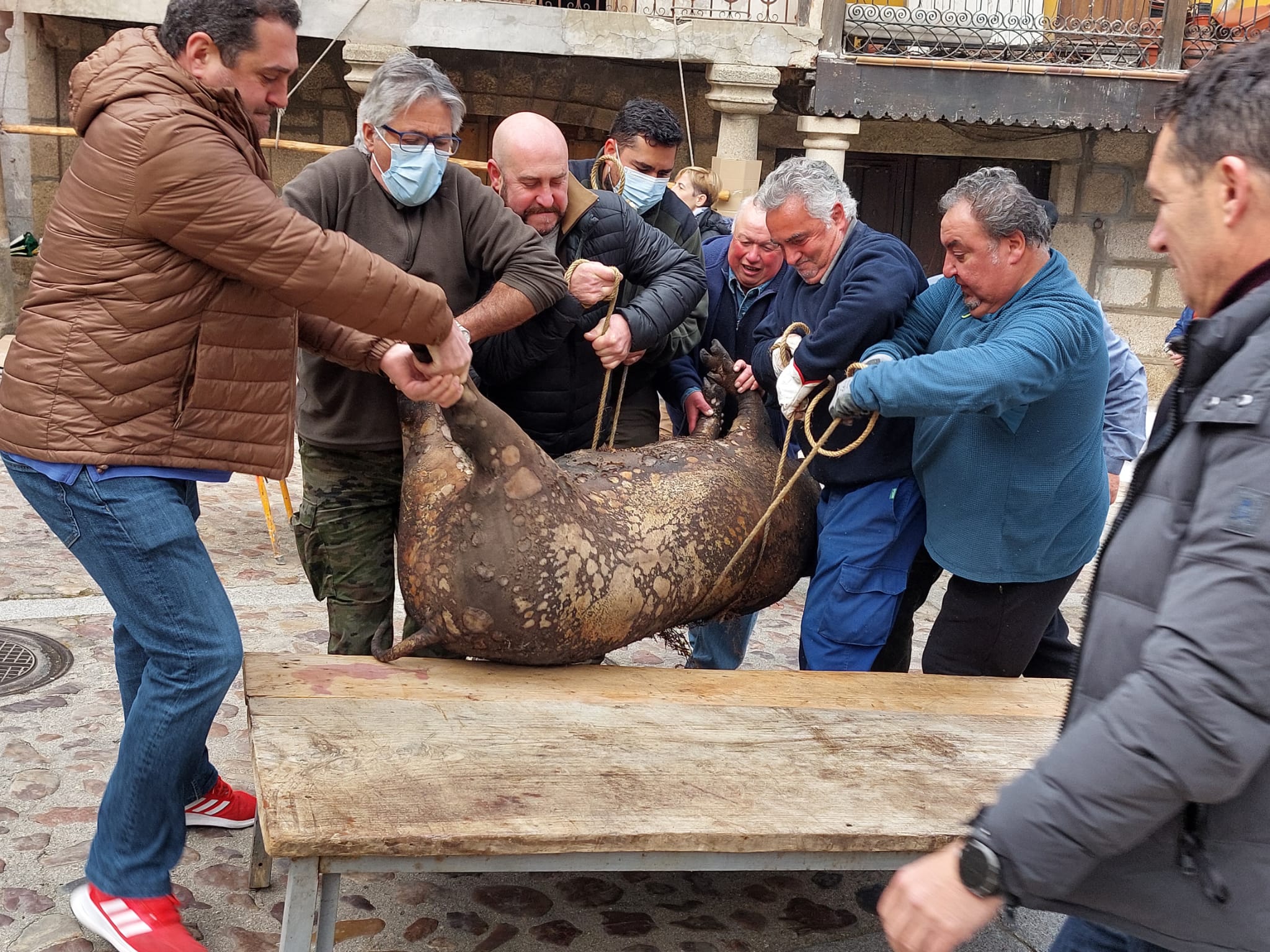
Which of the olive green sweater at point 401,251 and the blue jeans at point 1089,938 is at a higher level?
the olive green sweater at point 401,251

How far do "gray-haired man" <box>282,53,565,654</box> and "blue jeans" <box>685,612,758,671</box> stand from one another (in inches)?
48.7

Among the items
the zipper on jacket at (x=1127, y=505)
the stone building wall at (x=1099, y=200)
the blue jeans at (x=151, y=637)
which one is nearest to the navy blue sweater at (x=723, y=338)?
the blue jeans at (x=151, y=637)

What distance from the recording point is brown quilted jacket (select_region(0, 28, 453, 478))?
2182 mm

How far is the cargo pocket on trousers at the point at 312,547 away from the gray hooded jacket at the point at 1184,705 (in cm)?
227

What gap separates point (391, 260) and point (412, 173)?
0.23m

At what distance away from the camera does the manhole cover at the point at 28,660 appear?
3969 millimetres

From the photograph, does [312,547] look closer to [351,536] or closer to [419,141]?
[351,536]

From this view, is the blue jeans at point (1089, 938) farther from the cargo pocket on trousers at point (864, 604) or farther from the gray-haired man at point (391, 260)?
the gray-haired man at point (391, 260)

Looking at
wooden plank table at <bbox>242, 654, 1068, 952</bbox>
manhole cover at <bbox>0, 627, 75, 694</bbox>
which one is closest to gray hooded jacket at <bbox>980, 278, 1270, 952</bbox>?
wooden plank table at <bbox>242, 654, 1068, 952</bbox>

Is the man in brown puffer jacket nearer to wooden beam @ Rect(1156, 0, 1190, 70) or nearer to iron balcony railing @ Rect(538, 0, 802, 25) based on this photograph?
iron balcony railing @ Rect(538, 0, 802, 25)

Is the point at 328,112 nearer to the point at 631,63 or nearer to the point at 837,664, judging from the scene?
the point at 631,63

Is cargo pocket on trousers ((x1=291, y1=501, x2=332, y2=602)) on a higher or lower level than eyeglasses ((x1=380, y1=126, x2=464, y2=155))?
lower

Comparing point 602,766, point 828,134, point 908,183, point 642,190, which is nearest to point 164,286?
point 602,766

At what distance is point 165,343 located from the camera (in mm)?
2281
